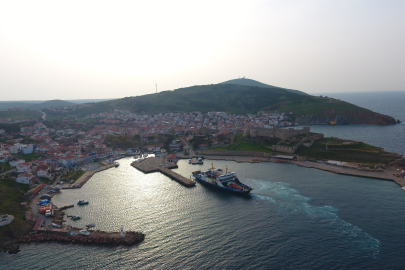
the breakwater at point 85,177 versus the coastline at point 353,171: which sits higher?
the coastline at point 353,171

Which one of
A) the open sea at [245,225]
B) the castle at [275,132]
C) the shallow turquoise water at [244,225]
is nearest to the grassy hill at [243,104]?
the castle at [275,132]

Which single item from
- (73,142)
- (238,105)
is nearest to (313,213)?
(73,142)

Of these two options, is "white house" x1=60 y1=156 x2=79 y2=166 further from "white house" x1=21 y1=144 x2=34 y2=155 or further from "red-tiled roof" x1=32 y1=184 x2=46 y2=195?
"red-tiled roof" x1=32 y1=184 x2=46 y2=195

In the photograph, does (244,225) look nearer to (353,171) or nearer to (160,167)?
(353,171)

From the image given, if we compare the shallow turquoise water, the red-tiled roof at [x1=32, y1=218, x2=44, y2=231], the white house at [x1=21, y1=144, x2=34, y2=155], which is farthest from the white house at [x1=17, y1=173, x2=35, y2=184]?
the white house at [x1=21, y1=144, x2=34, y2=155]

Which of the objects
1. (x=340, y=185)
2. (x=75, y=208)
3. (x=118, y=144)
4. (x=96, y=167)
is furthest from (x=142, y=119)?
(x=340, y=185)

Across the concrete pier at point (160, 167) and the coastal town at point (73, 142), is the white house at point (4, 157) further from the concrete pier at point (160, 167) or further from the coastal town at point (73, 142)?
the concrete pier at point (160, 167)
